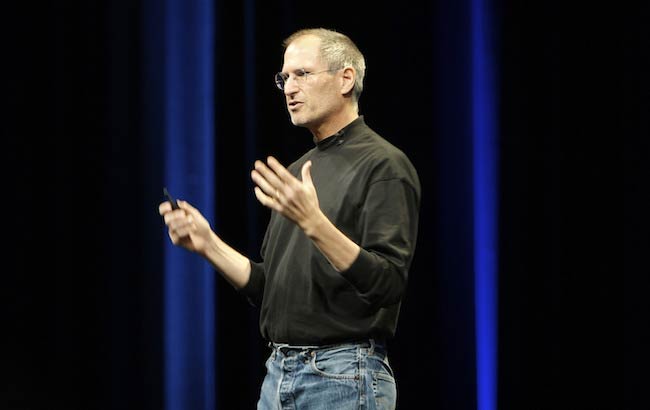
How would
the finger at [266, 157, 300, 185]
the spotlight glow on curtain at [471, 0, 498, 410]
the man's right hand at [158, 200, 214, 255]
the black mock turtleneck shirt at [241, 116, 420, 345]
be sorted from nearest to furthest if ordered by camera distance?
1. the finger at [266, 157, 300, 185]
2. the black mock turtleneck shirt at [241, 116, 420, 345]
3. the man's right hand at [158, 200, 214, 255]
4. the spotlight glow on curtain at [471, 0, 498, 410]

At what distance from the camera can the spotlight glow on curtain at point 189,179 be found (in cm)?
280

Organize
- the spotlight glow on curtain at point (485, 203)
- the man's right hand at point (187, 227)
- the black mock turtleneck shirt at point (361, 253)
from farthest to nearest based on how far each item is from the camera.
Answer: the spotlight glow on curtain at point (485, 203) → the man's right hand at point (187, 227) → the black mock turtleneck shirt at point (361, 253)

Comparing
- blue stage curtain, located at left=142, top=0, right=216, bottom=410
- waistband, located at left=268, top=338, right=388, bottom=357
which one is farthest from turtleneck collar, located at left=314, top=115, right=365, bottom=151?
blue stage curtain, located at left=142, top=0, right=216, bottom=410

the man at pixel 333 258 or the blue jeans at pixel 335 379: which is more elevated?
the man at pixel 333 258

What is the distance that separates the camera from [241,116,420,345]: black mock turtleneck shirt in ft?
5.12

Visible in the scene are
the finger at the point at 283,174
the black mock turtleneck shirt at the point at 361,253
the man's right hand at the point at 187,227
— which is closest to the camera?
the finger at the point at 283,174

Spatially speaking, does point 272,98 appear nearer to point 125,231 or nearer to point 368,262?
point 125,231

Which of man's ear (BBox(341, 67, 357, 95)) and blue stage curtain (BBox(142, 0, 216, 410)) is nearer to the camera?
man's ear (BBox(341, 67, 357, 95))

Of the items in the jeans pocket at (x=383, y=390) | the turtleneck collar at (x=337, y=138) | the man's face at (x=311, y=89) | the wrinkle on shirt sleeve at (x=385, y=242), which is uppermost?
the man's face at (x=311, y=89)

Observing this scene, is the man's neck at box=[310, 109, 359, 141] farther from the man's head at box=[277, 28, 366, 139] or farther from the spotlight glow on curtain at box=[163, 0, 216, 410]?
the spotlight glow on curtain at box=[163, 0, 216, 410]

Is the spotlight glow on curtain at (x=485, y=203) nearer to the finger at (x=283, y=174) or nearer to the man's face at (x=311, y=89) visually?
the man's face at (x=311, y=89)

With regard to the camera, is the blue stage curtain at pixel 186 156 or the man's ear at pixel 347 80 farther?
the blue stage curtain at pixel 186 156

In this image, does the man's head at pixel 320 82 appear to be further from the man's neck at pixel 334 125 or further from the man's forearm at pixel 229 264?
the man's forearm at pixel 229 264

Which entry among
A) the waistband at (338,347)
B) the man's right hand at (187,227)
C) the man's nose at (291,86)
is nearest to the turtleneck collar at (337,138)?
the man's nose at (291,86)
